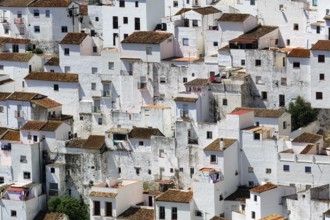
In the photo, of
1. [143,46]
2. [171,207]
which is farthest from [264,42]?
[171,207]

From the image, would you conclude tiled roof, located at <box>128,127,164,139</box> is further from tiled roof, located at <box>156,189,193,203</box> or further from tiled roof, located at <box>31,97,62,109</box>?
tiled roof, located at <box>31,97,62,109</box>

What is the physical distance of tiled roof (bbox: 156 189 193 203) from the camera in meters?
77.6

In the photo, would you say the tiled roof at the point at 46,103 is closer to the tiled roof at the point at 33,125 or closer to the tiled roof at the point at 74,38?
the tiled roof at the point at 33,125

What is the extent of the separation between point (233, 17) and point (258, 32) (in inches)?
72.7

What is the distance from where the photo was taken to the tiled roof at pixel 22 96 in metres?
85.7

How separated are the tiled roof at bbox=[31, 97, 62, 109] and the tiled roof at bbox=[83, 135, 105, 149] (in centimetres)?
363

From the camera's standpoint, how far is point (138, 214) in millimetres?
79188

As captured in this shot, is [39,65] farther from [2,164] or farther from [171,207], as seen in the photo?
[171,207]

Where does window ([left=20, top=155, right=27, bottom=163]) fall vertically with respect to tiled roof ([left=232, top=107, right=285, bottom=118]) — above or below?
below

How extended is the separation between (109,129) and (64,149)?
2723 millimetres

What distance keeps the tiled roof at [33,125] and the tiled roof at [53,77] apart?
12.3 feet

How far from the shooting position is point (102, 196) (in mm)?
79562

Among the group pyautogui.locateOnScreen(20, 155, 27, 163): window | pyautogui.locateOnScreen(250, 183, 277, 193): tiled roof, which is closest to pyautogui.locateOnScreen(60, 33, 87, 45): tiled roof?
pyautogui.locateOnScreen(20, 155, 27, 163): window

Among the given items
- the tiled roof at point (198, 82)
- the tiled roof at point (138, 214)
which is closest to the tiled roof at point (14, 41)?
the tiled roof at point (198, 82)
